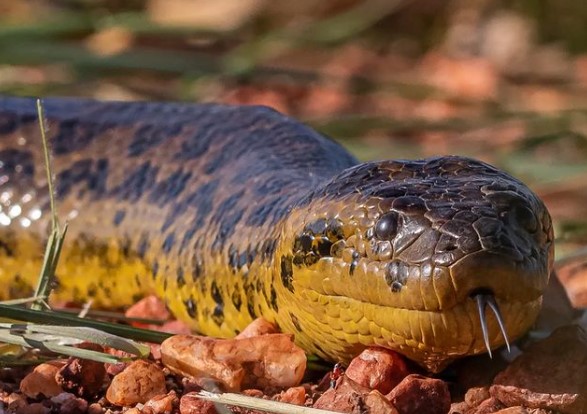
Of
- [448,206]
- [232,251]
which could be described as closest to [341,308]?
[448,206]

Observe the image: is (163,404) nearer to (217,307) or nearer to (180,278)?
(217,307)

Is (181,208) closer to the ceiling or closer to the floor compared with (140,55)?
closer to the floor

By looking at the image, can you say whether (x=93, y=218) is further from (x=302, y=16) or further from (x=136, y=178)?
(x=302, y=16)

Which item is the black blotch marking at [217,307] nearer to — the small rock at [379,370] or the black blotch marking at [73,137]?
the small rock at [379,370]

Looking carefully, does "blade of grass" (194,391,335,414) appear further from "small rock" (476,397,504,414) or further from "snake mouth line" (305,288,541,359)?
"small rock" (476,397,504,414)

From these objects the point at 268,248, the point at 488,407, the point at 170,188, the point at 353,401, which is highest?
the point at 170,188

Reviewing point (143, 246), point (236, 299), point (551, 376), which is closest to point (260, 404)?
point (551, 376)
